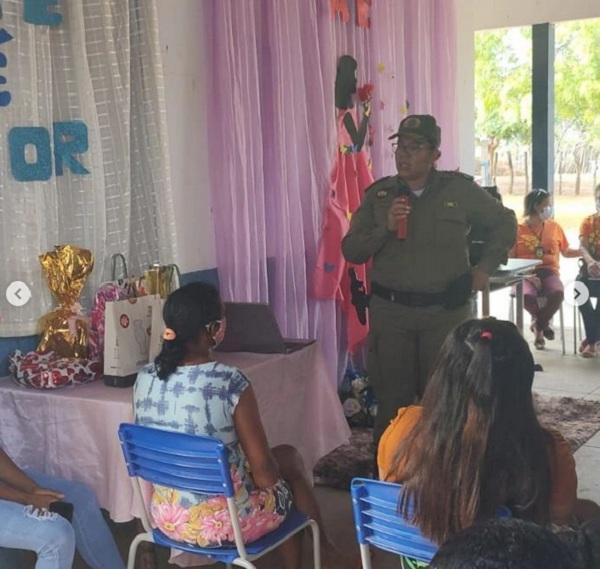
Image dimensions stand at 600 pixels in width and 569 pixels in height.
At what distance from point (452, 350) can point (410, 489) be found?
0.95ft

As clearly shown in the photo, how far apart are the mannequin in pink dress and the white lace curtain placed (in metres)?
1.14

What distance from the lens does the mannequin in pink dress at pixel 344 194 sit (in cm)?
436

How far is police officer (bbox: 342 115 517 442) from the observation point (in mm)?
3363

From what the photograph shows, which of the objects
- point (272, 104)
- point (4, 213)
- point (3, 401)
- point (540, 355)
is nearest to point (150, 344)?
point (3, 401)

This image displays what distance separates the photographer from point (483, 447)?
5.57 feet

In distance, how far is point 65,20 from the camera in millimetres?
3033

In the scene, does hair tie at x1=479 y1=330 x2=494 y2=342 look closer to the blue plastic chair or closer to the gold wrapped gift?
the blue plastic chair

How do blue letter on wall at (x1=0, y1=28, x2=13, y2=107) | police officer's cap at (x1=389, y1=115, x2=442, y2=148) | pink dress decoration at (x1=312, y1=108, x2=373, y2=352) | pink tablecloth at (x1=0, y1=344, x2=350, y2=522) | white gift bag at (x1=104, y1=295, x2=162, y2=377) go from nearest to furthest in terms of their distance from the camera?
1. pink tablecloth at (x1=0, y1=344, x2=350, y2=522)
2. white gift bag at (x1=104, y1=295, x2=162, y2=377)
3. blue letter on wall at (x1=0, y1=28, x2=13, y2=107)
4. police officer's cap at (x1=389, y1=115, x2=442, y2=148)
5. pink dress decoration at (x1=312, y1=108, x2=373, y2=352)

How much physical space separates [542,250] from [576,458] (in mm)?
2382

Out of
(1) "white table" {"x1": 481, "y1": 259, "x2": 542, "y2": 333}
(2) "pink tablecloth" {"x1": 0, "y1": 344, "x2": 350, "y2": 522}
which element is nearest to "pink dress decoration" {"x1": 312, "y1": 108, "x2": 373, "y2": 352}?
(1) "white table" {"x1": 481, "y1": 259, "x2": 542, "y2": 333}

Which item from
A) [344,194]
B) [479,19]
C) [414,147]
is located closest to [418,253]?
[414,147]

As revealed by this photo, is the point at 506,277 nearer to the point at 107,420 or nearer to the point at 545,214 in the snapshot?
the point at 545,214

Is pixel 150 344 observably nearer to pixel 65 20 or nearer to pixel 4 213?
pixel 4 213

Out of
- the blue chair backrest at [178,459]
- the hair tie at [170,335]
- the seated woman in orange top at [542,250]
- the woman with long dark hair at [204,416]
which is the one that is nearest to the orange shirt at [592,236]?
the seated woman in orange top at [542,250]
